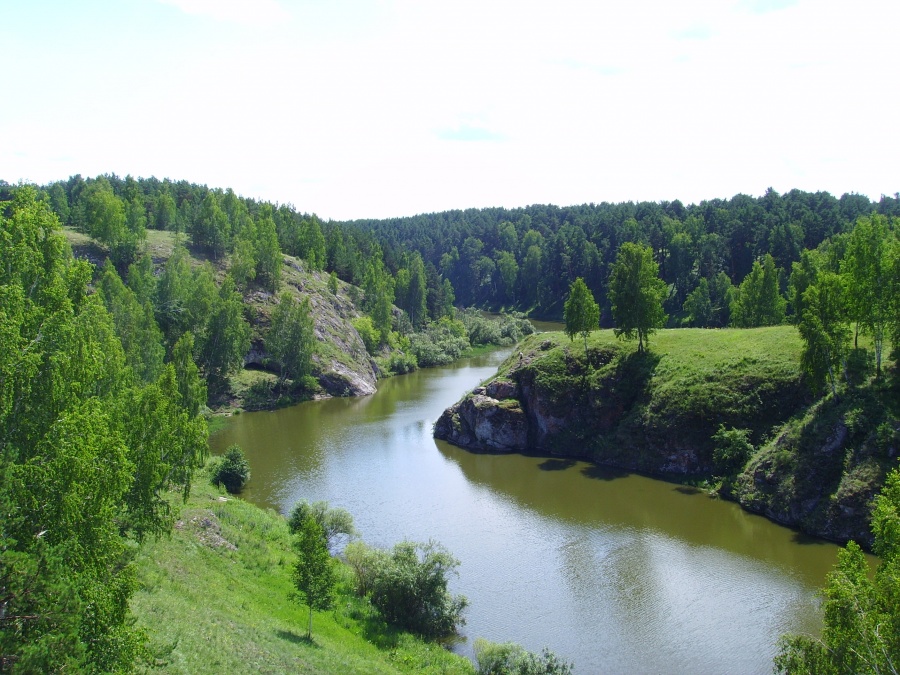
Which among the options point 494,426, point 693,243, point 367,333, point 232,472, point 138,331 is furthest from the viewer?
point 693,243

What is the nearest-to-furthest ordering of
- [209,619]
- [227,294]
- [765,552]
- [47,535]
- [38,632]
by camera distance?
[38,632] → [47,535] → [209,619] → [765,552] → [227,294]

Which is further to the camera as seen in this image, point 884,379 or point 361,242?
point 361,242

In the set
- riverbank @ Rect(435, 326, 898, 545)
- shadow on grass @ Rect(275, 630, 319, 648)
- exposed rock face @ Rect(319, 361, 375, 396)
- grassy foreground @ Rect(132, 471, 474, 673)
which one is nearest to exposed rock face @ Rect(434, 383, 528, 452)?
riverbank @ Rect(435, 326, 898, 545)

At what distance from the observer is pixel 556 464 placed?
2450 inches

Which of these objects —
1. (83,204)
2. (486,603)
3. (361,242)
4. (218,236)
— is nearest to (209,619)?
(486,603)

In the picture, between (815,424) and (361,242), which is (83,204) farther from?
(815,424)

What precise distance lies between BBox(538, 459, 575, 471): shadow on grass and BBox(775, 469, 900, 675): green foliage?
41937 millimetres

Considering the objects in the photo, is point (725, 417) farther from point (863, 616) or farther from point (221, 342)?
point (221, 342)

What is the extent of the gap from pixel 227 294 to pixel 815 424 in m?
74.0

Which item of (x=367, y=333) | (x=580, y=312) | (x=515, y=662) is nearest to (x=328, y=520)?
(x=515, y=662)

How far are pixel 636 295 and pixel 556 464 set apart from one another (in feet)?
61.9

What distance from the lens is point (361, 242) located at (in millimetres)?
161500

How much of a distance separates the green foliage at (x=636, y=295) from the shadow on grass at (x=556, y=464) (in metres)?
14.3

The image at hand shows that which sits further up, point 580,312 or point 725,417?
point 580,312
